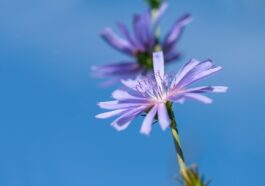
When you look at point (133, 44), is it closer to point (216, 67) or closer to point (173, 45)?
point (173, 45)

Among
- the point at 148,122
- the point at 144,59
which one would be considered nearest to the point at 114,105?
the point at 148,122

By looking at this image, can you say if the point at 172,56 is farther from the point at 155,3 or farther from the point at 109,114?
the point at 109,114

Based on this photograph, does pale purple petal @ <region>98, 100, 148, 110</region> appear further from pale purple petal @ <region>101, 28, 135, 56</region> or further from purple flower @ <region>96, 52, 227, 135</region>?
pale purple petal @ <region>101, 28, 135, 56</region>

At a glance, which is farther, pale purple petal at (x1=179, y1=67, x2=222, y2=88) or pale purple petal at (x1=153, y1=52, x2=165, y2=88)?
pale purple petal at (x1=153, y1=52, x2=165, y2=88)

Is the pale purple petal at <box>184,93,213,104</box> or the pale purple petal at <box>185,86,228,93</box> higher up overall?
the pale purple petal at <box>185,86,228,93</box>

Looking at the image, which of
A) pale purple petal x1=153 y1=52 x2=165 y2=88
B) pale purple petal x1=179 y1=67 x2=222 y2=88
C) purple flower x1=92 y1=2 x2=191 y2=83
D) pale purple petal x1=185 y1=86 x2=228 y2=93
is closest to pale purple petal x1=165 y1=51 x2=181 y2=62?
purple flower x1=92 y1=2 x2=191 y2=83

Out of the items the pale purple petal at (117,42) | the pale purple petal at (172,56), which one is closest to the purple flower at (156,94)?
the pale purple petal at (172,56)

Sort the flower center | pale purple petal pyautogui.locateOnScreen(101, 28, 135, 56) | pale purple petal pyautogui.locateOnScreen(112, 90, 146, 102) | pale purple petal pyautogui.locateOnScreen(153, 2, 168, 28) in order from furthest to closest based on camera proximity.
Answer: pale purple petal pyautogui.locateOnScreen(101, 28, 135, 56) → the flower center → pale purple petal pyautogui.locateOnScreen(153, 2, 168, 28) → pale purple petal pyautogui.locateOnScreen(112, 90, 146, 102)

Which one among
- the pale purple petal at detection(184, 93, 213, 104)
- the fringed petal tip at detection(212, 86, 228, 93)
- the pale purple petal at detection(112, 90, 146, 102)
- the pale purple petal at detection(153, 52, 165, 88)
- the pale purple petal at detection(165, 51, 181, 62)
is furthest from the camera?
the pale purple petal at detection(165, 51, 181, 62)
